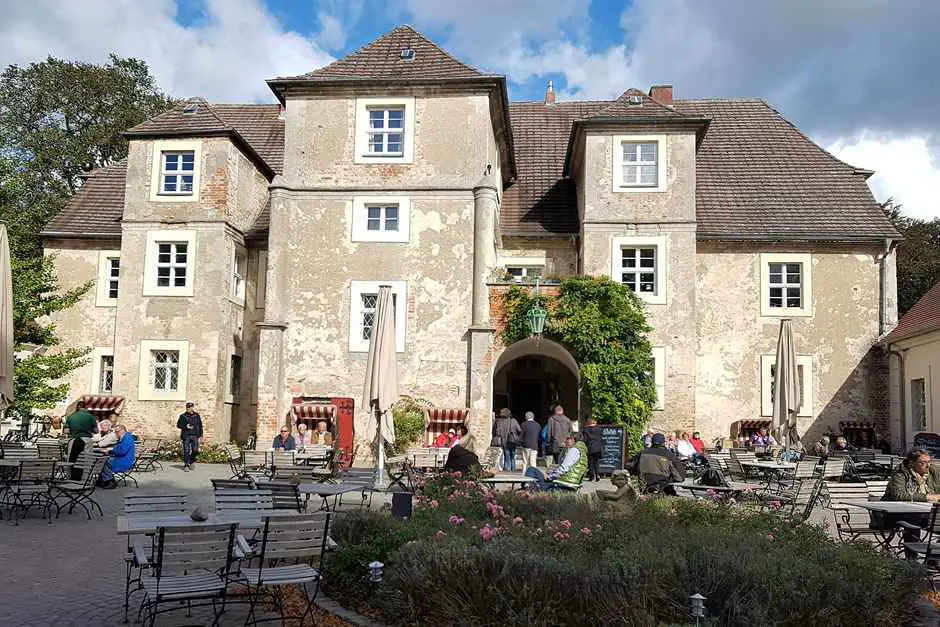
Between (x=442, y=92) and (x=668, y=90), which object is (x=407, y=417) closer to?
(x=442, y=92)

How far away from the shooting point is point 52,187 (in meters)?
40.8

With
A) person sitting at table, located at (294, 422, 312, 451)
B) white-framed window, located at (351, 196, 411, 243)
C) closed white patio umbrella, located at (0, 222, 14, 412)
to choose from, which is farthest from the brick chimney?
closed white patio umbrella, located at (0, 222, 14, 412)

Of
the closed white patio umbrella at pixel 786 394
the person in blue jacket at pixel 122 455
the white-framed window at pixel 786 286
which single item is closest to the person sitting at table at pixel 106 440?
the person in blue jacket at pixel 122 455

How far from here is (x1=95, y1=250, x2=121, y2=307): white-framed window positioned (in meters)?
28.0

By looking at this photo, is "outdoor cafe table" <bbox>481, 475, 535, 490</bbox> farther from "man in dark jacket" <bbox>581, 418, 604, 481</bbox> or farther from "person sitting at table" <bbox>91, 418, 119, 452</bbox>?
"person sitting at table" <bbox>91, 418, 119, 452</bbox>

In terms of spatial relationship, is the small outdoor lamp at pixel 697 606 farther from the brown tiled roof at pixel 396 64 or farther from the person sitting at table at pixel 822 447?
the brown tiled roof at pixel 396 64

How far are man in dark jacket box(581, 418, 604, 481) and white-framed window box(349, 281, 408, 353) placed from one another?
18.8 feet

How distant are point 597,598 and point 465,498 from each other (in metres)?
4.45

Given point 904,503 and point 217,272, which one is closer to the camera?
point 904,503

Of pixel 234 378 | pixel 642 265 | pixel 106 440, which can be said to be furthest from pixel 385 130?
pixel 106 440

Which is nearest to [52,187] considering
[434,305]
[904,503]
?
[434,305]

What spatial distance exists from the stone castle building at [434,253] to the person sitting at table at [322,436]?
859 mm

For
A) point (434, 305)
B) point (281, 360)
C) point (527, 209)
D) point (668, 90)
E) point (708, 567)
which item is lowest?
point (708, 567)

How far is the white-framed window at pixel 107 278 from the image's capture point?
91.9 ft
